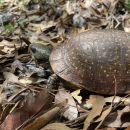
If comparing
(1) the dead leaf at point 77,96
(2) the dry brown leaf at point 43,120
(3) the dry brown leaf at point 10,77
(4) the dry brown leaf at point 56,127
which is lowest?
(1) the dead leaf at point 77,96

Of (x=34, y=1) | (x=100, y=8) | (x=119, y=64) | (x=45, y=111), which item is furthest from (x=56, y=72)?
(x=34, y=1)

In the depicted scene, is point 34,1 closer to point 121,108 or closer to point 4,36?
point 4,36

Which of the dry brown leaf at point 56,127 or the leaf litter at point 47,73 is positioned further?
the leaf litter at point 47,73

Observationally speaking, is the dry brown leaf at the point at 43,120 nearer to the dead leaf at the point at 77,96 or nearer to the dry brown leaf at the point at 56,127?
the dry brown leaf at the point at 56,127

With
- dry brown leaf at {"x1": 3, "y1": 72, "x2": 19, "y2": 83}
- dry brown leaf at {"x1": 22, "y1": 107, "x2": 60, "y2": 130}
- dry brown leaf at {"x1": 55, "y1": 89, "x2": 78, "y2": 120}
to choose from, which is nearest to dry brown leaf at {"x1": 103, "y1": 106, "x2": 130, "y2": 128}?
dry brown leaf at {"x1": 55, "y1": 89, "x2": 78, "y2": 120}

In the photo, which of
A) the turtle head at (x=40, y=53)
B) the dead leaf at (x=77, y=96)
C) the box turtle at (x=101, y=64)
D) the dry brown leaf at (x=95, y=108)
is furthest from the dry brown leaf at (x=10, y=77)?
the dry brown leaf at (x=95, y=108)

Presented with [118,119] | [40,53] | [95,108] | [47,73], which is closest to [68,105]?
[95,108]

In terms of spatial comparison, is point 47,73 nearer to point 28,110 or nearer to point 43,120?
point 28,110

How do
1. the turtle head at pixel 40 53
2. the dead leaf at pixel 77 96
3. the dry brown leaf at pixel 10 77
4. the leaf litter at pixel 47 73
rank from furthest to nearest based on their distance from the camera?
the turtle head at pixel 40 53 < the dry brown leaf at pixel 10 77 < the dead leaf at pixel 77 96 < the leaf litter at pixel 47 73

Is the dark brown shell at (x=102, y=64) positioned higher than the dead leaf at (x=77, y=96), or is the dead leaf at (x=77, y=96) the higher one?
the dark brown shell at (x=102, y=64)
